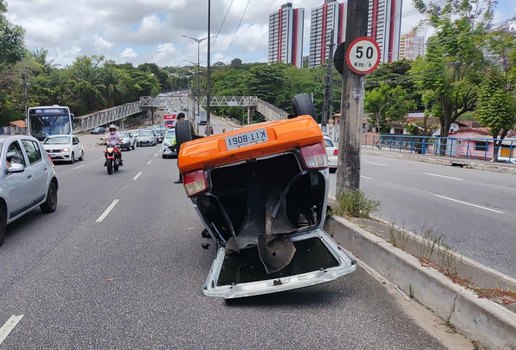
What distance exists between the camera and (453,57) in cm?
3225

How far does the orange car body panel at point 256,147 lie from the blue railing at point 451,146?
2312 centimetres

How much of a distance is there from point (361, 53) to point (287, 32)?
30.5m

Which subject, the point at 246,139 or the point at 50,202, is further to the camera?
the point at 50,202

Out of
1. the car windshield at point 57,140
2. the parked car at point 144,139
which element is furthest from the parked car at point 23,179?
the parked car at point 144,139

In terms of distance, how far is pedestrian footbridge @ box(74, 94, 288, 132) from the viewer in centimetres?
6519

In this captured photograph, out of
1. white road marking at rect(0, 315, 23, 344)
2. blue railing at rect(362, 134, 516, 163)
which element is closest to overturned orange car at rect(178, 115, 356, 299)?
white road marking at rect(0, 315, 23, 344)

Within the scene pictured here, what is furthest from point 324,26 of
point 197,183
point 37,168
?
point 197,183

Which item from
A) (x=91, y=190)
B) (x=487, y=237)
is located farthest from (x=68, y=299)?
(x=91, y=190)

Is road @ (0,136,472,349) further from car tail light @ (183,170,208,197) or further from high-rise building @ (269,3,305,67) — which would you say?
high-rise building @ (269,3,305,67)

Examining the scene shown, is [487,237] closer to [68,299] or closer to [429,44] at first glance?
[68,299]

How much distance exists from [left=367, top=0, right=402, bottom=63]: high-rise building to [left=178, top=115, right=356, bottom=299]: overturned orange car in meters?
20.1

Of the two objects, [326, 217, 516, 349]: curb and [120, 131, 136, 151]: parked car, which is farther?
[120, 131, 136, 151]: parked car

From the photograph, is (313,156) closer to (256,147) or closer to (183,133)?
(256,147)

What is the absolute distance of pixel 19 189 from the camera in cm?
736
